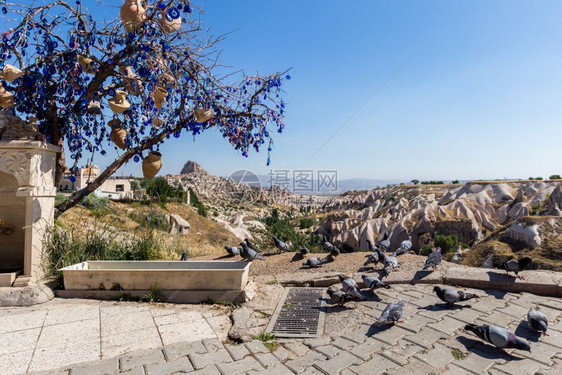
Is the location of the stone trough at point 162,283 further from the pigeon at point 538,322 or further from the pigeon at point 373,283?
the pigeon at point 538,322

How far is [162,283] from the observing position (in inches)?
192

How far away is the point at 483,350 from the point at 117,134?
5809 mm

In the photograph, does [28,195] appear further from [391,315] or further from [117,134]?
[391,315]

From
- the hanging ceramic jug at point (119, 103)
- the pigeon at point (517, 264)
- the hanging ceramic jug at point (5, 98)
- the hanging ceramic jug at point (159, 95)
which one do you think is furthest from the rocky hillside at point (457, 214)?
the hanging ceramic jug at point (5, 98)

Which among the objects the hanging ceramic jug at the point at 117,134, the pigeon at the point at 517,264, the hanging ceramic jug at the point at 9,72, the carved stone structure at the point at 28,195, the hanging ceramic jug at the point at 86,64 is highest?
the hanging ceramic jug at the point at 86,64

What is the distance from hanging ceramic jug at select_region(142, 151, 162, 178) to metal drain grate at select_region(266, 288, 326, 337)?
3.03 meters

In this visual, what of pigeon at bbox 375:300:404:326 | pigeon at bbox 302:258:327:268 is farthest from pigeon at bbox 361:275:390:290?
pigeon at bbox 302:258:327:268

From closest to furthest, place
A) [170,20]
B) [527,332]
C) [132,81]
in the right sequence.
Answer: [527,332] < [170,20] < [132,81]

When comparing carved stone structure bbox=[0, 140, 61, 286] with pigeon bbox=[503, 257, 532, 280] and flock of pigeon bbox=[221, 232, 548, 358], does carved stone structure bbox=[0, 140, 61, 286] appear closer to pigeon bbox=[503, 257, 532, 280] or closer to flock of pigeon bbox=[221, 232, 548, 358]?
flock of pigeon bbox=[221, 232, 548, 358]

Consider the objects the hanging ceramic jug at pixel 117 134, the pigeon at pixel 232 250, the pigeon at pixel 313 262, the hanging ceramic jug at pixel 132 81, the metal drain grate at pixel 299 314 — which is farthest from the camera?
the pigeon at pixel 232 250

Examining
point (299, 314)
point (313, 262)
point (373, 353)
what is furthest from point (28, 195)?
point (373, 353)

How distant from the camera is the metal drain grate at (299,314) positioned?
395 centimetres

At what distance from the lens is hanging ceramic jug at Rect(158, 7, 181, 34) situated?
4832mm

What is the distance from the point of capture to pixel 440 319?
409cm
